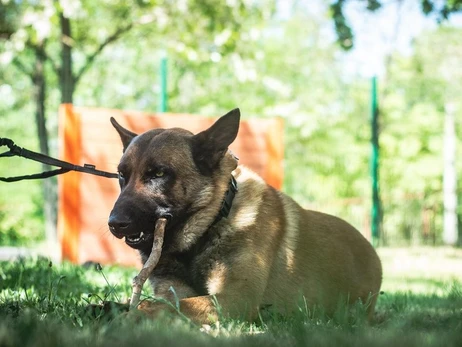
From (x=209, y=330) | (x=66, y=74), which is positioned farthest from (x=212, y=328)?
(x=66, y=74)

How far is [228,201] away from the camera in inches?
149

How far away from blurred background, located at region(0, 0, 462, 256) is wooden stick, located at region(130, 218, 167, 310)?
7868 mm

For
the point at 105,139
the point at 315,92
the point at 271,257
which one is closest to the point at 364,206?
the point at 105,139

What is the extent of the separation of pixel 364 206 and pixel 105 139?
791 centimetres

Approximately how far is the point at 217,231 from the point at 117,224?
0.63m

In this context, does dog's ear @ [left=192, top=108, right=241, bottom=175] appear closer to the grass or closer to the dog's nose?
the dog's nose

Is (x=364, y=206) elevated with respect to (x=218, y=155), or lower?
lower

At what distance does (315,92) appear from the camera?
95.9ft

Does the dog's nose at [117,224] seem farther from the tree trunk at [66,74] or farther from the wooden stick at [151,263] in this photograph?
the tree trunk at [66,74]

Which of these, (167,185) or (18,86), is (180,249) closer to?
(167,185)

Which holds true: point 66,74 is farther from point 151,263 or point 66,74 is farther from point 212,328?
point 212,328

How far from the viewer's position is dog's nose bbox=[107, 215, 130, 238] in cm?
329

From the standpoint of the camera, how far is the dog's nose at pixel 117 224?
329 centimetres

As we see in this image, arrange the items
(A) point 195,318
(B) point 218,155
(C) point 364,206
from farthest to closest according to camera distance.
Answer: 1. (C) point 364,206
2. (B) point 218,155
3. (A) point 195,318
